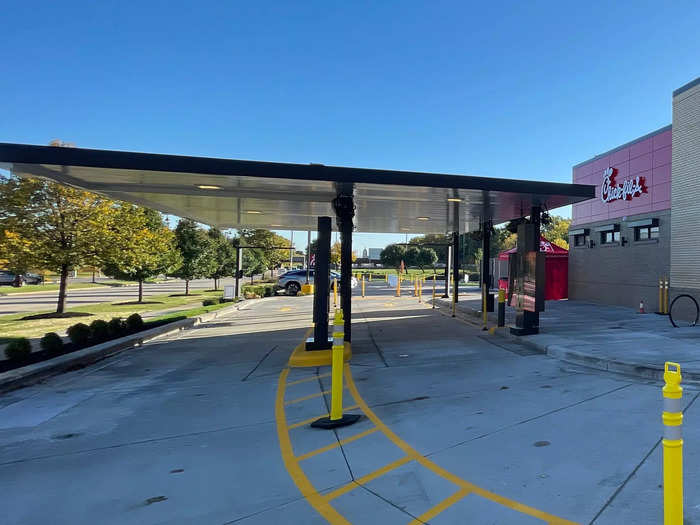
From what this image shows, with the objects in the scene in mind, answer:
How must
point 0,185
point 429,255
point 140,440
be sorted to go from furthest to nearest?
point 429,255 < point 0,185 < point 140,440

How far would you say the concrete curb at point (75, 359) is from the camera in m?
6.57

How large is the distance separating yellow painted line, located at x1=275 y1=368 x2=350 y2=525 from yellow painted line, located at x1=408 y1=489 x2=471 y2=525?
1.77 ft

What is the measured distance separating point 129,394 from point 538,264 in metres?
9.52

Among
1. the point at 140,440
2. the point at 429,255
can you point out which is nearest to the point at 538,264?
the point at 140,440

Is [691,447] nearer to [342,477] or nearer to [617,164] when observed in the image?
[342,477]

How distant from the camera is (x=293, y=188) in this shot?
859cm

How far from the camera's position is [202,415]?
5.21 meters

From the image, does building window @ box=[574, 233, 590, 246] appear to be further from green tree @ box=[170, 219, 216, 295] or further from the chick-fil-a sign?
green tree @ box=[170, 219, 216, 295]

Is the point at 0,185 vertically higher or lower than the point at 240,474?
higher

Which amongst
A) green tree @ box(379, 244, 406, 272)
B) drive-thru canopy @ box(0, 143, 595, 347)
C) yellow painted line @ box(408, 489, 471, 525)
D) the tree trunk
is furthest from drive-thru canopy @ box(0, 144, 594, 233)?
green tree @ box(379, 244, 406, 272)

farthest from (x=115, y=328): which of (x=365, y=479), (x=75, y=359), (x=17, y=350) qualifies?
(x=365, y=479)

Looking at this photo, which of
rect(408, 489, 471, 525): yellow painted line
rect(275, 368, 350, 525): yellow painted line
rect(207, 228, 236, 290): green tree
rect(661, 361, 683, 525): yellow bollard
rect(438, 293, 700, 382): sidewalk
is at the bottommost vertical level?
rect(275, 368, 350, 525): yellow painted line

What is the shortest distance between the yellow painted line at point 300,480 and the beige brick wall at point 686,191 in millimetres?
13840

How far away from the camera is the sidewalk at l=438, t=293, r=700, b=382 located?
6723mm
